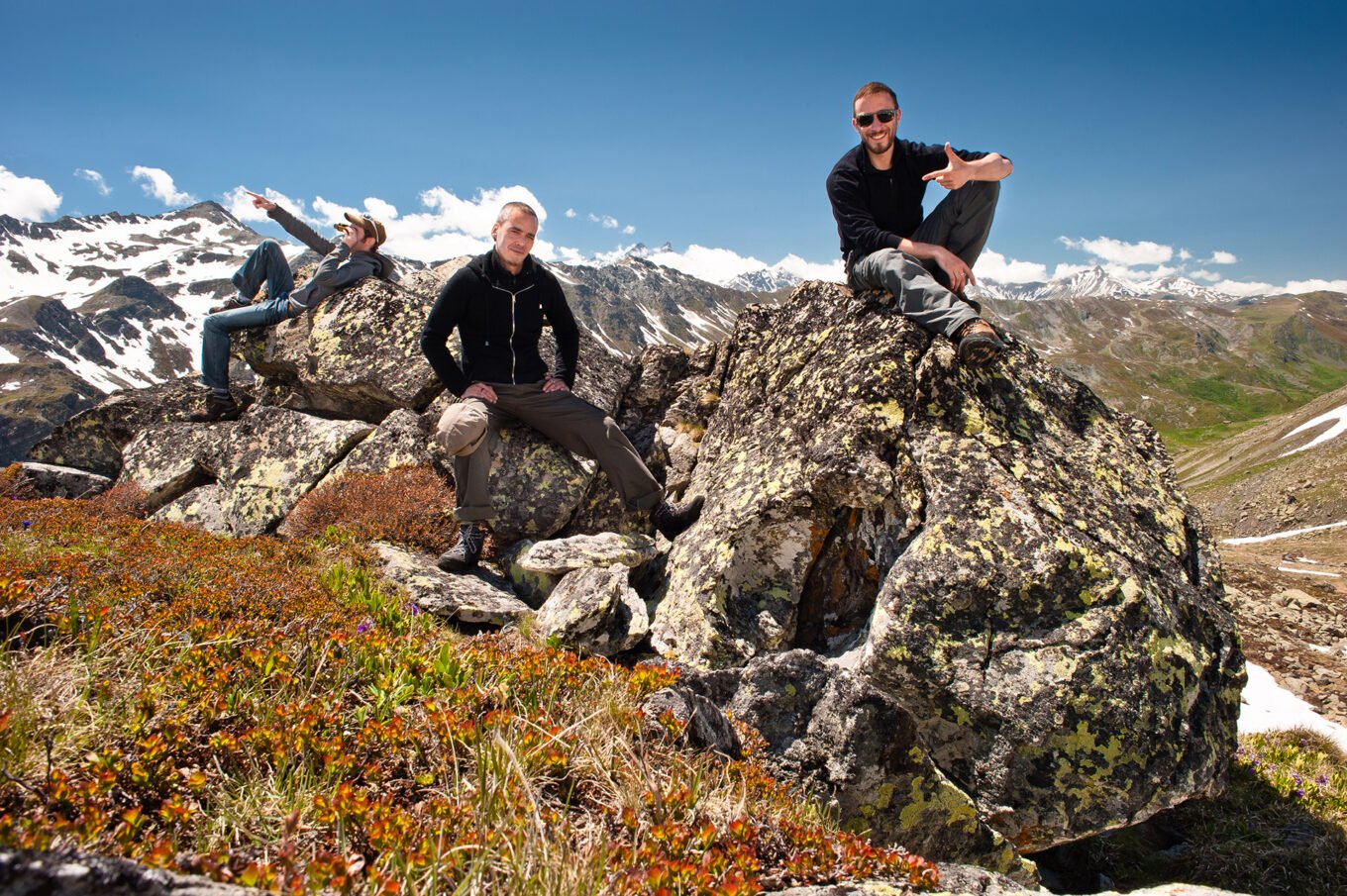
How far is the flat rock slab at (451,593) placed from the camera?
8.00 meters

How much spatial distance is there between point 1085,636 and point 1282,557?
115 feet

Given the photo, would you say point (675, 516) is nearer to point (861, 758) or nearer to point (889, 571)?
point (889, 571)

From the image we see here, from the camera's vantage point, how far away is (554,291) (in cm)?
1110

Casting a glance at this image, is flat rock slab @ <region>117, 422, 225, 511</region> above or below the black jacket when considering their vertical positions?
below

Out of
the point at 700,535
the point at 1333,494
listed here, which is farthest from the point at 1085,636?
the point at 1333,494

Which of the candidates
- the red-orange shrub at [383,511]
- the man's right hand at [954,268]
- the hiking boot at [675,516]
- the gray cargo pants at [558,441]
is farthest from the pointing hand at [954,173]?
the red-orange shrub at [383,511]

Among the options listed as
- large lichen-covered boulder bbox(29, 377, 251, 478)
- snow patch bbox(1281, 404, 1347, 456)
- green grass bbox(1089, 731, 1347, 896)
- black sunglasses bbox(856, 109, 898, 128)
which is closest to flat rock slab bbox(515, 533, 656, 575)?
green grass bbox(1089, 731, 1347, 896)

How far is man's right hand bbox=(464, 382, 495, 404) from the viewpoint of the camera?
10250mm

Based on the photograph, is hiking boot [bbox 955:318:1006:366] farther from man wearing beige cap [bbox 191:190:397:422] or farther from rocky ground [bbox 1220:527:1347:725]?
man wearing beige cap [bbox 191:190:397:422]

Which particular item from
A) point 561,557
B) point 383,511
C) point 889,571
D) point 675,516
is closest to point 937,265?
point 889,571

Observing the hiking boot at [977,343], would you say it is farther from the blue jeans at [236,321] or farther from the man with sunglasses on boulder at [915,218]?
the blue jeans at [236,321]

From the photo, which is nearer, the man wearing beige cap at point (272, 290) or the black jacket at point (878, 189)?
the black jacket at point (878, 189)

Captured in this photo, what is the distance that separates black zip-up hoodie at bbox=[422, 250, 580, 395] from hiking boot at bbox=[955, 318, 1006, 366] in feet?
19.5

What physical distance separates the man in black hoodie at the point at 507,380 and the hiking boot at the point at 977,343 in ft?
14.0
